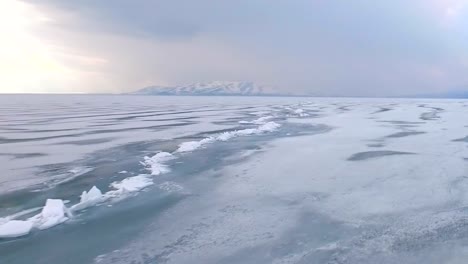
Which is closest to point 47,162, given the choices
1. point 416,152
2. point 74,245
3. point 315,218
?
point 74,245

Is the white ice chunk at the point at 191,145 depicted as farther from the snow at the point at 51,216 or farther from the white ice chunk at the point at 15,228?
the white ice chunk at the point at 15,228

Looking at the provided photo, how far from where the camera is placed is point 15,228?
5984 mm

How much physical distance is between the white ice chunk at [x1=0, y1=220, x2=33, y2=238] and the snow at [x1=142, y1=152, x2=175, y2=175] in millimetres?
4075

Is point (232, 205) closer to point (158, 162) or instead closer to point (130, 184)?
point (130, 184)

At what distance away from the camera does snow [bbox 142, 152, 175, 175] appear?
10234mm

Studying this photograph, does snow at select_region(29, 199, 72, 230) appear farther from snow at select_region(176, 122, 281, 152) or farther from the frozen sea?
snow at select_region(176, 122, 281, 152)

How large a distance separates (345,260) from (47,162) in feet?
32.4

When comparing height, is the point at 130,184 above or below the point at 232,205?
above

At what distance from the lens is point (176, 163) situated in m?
11.4

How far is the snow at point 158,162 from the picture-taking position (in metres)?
10.2

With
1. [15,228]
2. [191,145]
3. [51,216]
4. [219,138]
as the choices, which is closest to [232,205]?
[51,216]

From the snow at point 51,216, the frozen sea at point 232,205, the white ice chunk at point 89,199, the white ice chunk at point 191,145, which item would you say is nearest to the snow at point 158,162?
the frozen sea at point 232,205

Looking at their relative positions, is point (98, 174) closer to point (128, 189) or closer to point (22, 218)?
point (128, 189)

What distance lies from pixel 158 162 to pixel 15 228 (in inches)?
217
